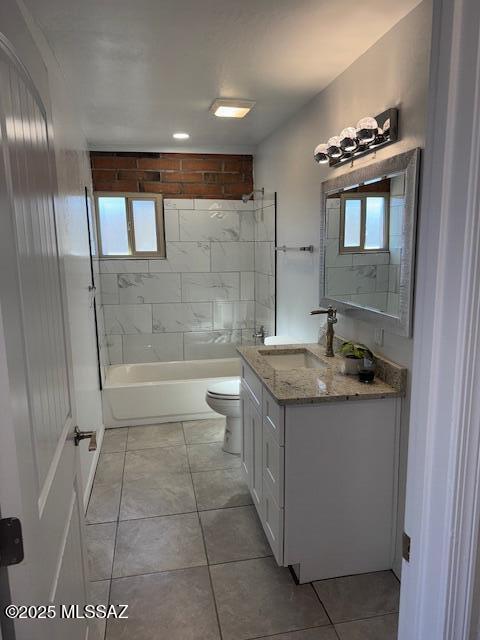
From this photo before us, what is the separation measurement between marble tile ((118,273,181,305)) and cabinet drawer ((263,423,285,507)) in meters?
2.73

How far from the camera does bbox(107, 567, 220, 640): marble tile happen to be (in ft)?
6.11

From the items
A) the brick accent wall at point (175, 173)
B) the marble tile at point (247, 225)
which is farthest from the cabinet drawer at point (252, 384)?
the brick accent wall at point (175, 173)

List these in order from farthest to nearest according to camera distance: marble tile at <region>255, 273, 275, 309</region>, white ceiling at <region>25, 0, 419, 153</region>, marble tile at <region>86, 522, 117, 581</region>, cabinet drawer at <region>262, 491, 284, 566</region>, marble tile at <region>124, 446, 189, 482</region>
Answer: marble tile at <region>255, 273, 275, 309</region>
marble tile at <region>124, 446, 189, 482</region>
marble tile at <region>86, 522, 117, 581</region>
cabinet drawer at <region>262, 491, 284, 566</region>
white ceiling at <region>25, 0, 419, 153</region>

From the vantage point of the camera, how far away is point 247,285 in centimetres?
488

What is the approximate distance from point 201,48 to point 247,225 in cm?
260

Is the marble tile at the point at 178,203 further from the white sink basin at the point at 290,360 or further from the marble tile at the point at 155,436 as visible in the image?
the white sink basin at the point at 290,360

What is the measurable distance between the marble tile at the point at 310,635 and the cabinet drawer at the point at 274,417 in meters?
0.76

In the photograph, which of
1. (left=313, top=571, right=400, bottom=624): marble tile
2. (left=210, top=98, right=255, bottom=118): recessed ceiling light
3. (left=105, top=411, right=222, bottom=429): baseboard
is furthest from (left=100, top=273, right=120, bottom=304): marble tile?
(left=313, top=571, right=400, bottom=624): marble tile

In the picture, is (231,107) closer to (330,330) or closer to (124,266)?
(330,330)

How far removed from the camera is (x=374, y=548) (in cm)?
215

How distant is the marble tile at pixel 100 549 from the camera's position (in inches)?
86.6

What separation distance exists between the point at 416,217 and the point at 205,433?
8.60ft

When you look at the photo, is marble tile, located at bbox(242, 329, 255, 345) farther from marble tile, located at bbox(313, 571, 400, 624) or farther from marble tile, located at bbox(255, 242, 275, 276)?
marble tile, located at bbox(313, 571, 400, 624)

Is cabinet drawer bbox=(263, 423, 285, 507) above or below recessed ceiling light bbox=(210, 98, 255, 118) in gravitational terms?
below
